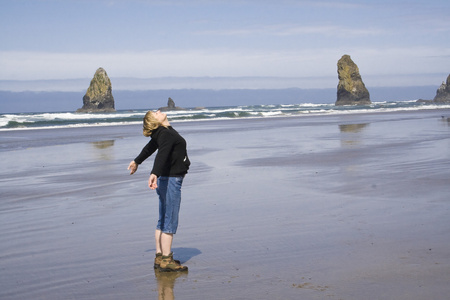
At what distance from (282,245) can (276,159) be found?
861cm

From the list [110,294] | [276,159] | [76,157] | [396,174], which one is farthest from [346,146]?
[110,294]

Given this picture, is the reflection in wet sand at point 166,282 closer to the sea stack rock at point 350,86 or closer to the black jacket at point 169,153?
the black jacket at point 169,153

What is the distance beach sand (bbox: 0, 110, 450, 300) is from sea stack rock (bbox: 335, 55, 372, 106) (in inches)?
3615

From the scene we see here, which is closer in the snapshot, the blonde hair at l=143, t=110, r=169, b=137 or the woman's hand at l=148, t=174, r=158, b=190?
the woman's hand at l=148, t=174, r=158, b=190

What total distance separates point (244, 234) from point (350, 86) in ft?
328

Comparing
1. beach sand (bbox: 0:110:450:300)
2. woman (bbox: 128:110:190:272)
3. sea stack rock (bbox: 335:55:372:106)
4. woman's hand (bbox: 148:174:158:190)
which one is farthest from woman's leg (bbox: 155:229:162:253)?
sea stack rock (bbox: 335:55:372:106)

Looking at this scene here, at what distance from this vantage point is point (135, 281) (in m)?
4.95

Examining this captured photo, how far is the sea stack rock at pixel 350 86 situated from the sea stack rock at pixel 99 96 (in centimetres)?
4176

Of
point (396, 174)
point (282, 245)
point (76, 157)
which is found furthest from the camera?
point (76, 157)

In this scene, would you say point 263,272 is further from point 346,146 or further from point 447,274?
point 346,146

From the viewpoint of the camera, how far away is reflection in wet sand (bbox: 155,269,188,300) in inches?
181

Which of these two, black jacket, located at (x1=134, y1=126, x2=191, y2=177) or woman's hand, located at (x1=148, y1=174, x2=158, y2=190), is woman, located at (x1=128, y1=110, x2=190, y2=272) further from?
woman's hand, located at (x1=148, y1=174, x2=158, y2=190)

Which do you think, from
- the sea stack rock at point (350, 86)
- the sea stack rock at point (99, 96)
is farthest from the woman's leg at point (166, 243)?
the sea stack rock at point (350, 86)

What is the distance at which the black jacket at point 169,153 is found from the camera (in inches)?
210
